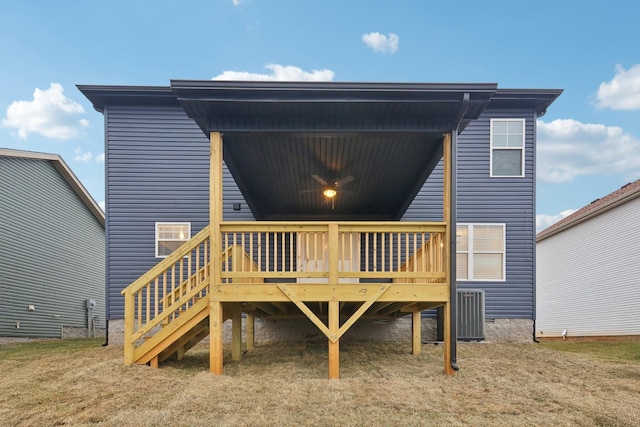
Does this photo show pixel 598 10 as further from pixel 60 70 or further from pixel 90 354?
pixel 60 70

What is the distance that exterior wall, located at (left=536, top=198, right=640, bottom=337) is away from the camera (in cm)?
1269

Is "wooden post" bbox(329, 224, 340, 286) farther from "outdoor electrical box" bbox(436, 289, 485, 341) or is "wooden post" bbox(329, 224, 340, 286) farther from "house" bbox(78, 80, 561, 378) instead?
"outdoor electrical box" bbox(436, 289, 485, 341)

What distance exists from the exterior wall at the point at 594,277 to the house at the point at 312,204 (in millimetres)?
5771

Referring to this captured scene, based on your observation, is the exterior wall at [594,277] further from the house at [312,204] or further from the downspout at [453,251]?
the downspout at [453,251]

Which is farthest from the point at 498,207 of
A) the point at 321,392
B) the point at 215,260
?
the point at 215,260

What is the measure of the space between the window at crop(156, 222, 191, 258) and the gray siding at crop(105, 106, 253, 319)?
0.12m

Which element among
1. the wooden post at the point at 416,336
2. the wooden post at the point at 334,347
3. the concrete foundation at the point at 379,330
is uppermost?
the wooden post at the point at 334,347

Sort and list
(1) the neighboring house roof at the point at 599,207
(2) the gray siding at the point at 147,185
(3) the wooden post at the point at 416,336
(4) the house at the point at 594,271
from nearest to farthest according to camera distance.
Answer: (3) the wooden post at the point at 416,336
(2) the gray siding at the point at 147,185
(1) the neighboring house roof at the point at 599,207
(4) the house at the point at 594,271

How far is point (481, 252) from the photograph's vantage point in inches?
380

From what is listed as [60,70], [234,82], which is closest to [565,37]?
[234,82]

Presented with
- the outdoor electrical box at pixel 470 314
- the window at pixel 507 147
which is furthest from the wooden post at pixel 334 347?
the window at pixel 507 147

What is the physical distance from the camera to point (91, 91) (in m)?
9.24

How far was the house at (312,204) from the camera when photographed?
18.7ft

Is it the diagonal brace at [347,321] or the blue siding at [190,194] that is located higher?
the blue siding at [190,194]
